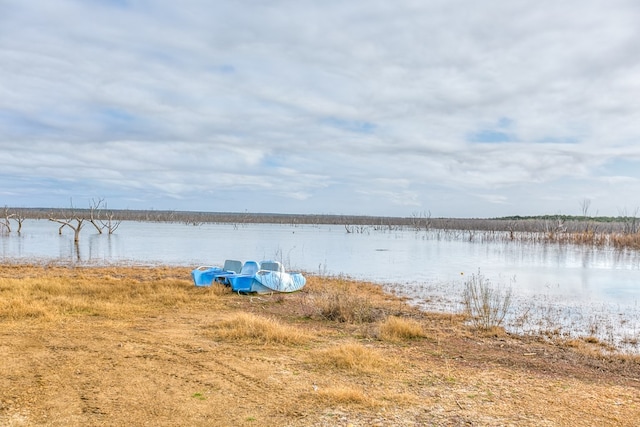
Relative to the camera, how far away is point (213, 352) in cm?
824

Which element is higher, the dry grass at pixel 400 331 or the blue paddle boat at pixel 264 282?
the blue paddle boat at pixel 264 282

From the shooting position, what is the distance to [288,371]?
7.40 metres

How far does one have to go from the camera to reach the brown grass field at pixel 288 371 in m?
5.74

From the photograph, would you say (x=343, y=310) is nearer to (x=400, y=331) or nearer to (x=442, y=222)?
(x=400, y=331)

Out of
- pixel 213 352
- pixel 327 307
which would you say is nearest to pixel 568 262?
pixel 327 307

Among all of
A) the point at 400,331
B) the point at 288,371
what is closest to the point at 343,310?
the point at 400,331

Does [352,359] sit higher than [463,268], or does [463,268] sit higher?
[352,359]

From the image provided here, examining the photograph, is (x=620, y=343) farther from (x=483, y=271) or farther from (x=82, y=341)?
(x=483, y=271)

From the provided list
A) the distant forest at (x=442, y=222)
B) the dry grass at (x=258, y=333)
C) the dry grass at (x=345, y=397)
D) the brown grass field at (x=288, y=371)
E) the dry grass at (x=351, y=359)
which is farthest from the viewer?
the distant forest at (x=442, y=222)

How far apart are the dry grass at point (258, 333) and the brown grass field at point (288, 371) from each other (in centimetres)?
3

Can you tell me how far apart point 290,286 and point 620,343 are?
9.00 metres

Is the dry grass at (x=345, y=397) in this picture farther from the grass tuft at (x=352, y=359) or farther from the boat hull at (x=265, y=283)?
the boat hull at (x=265, y=283)

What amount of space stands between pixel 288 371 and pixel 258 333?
2.07m

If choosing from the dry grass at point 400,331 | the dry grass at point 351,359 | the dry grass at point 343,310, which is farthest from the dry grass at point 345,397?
the dry grass at point 343,310
